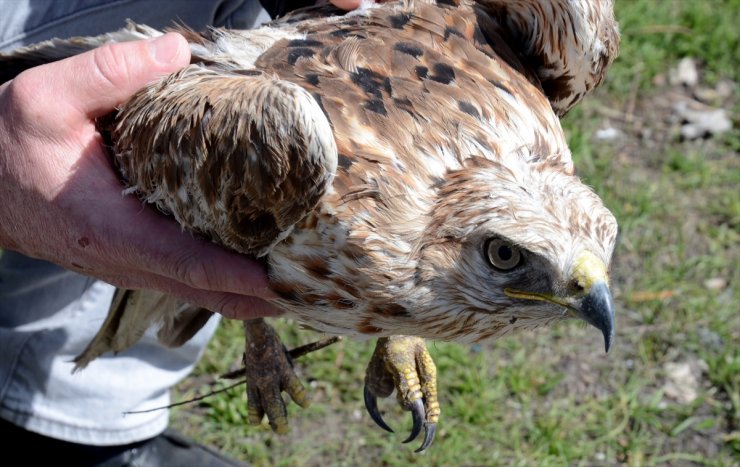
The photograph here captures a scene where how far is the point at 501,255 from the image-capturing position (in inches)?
111

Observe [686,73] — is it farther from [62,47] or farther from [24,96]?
[24,96]

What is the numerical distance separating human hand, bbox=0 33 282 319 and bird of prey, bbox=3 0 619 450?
0.20 feet

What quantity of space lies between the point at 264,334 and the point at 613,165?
3.05 m

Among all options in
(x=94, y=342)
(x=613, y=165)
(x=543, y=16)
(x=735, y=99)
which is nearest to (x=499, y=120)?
(x=543, y=16)

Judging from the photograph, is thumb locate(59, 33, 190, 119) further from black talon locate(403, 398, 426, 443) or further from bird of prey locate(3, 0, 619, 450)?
black talon locate(403, 398, 426, 443)

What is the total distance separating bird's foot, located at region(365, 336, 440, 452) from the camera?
3.74 meters

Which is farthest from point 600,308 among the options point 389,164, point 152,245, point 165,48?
point 165,48

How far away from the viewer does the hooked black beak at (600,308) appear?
2.72 m

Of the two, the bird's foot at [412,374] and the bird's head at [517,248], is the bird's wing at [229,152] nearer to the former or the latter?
the bird's head at [517,248]

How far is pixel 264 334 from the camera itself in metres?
3.95

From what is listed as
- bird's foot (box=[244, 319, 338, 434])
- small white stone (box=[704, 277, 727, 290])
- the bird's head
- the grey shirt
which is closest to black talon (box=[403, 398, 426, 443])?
bird's foot (box=[244, 319, 338, 434])

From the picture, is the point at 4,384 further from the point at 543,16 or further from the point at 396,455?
the point at 543,16

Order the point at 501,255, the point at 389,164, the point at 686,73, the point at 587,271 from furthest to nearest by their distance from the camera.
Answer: the point at 686,73
the point at 389,164
the point at 501,255
the point at 587,271

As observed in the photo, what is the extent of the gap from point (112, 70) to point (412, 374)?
157 cm
